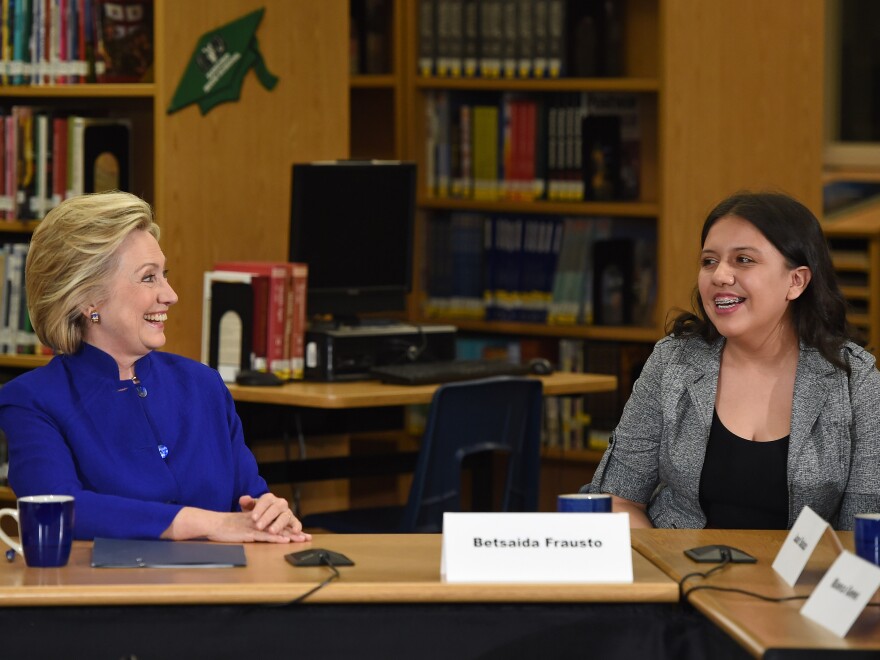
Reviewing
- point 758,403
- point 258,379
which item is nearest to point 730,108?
point 258,379

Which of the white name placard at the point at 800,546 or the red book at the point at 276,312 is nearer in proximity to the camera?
the white name placard at the point at 800,546

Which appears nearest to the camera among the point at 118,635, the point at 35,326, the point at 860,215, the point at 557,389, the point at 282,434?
the point at 118,635

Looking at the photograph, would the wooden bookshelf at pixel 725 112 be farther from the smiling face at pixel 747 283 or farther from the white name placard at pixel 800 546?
the white name placard at pixel 800 546

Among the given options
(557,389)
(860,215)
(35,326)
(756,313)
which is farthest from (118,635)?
(860,215)

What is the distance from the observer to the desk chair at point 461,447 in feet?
11.7

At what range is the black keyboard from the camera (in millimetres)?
4023

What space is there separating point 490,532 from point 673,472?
798mm

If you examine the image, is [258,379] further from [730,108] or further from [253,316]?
[730,108]

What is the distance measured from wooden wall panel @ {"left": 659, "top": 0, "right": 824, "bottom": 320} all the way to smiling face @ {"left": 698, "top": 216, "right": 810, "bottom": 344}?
2.03 meters

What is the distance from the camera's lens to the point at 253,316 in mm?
4070

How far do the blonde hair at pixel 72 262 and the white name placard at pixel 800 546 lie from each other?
4.19ft

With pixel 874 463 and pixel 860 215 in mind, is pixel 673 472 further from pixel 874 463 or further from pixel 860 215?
pixel 860 215

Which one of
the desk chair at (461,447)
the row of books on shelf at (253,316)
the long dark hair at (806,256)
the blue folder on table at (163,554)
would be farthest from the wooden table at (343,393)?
the blue folder on table at (163,554)

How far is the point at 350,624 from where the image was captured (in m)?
1.97
